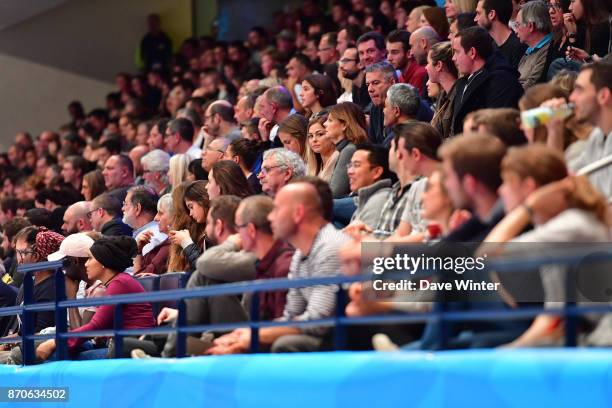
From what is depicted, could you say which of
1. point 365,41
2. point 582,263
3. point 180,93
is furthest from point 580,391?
point 180,93

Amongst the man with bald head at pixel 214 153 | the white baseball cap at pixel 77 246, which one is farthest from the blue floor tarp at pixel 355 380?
the man with bald head at pixel 214 153

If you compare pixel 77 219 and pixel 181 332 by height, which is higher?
pixel 77 219

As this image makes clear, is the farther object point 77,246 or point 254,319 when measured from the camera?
point 77,246

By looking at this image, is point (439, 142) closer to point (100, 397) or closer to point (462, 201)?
point (462, 201)

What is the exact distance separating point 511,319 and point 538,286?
0.18m

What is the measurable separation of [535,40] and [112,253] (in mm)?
3114

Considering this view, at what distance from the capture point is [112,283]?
27.9 ft

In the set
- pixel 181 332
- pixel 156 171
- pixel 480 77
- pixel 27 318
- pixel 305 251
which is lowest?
pixel 27 318

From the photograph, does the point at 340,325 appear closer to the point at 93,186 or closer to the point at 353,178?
the point at 353,178

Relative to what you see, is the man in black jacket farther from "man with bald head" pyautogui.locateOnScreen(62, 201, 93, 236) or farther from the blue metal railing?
"man with bald head" pyautogui.locateOnScreen(62, 201, 93, 236)

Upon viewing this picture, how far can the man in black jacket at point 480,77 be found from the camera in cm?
819

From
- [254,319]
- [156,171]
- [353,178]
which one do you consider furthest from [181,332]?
[156,171]

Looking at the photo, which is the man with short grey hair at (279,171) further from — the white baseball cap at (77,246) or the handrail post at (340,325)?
the handrail post at (340,325)

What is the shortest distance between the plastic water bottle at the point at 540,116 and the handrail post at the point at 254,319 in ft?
4.90
